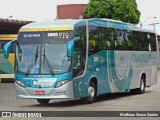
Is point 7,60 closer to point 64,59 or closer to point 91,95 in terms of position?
point 91,95

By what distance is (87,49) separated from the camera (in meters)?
18.7

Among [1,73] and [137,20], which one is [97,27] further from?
[137,20]

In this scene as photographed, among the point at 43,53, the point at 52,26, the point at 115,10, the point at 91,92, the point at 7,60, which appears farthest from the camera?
the point at 115,10

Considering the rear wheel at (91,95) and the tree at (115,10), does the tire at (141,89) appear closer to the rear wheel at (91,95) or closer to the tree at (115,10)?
the rear wheel at (91,95)

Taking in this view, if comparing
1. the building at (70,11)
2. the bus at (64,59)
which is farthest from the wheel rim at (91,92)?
the building at (70,11)

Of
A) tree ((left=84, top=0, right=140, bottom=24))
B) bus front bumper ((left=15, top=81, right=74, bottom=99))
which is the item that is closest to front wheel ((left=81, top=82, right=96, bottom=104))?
bus front bumper ((left=15, top=81, right=74, bottom=99))

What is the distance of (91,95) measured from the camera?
19250mm

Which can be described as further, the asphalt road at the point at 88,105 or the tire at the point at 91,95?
the tire at the point at 91,95

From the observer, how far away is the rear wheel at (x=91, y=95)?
19016mm

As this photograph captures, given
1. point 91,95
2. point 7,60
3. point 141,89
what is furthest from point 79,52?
point 7,60

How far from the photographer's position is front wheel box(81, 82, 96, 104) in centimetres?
1902

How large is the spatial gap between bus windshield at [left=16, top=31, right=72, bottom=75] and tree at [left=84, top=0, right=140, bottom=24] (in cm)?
4986

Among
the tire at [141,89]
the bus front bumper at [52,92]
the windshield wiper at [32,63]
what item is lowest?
the tire at [141,89]

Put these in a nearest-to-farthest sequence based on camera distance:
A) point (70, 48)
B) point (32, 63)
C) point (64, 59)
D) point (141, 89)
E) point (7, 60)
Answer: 1. point (70, 48)
2. point (64, 59)
3. point (32, 63)
4. point (141, 89)
5. point (7, 60)
